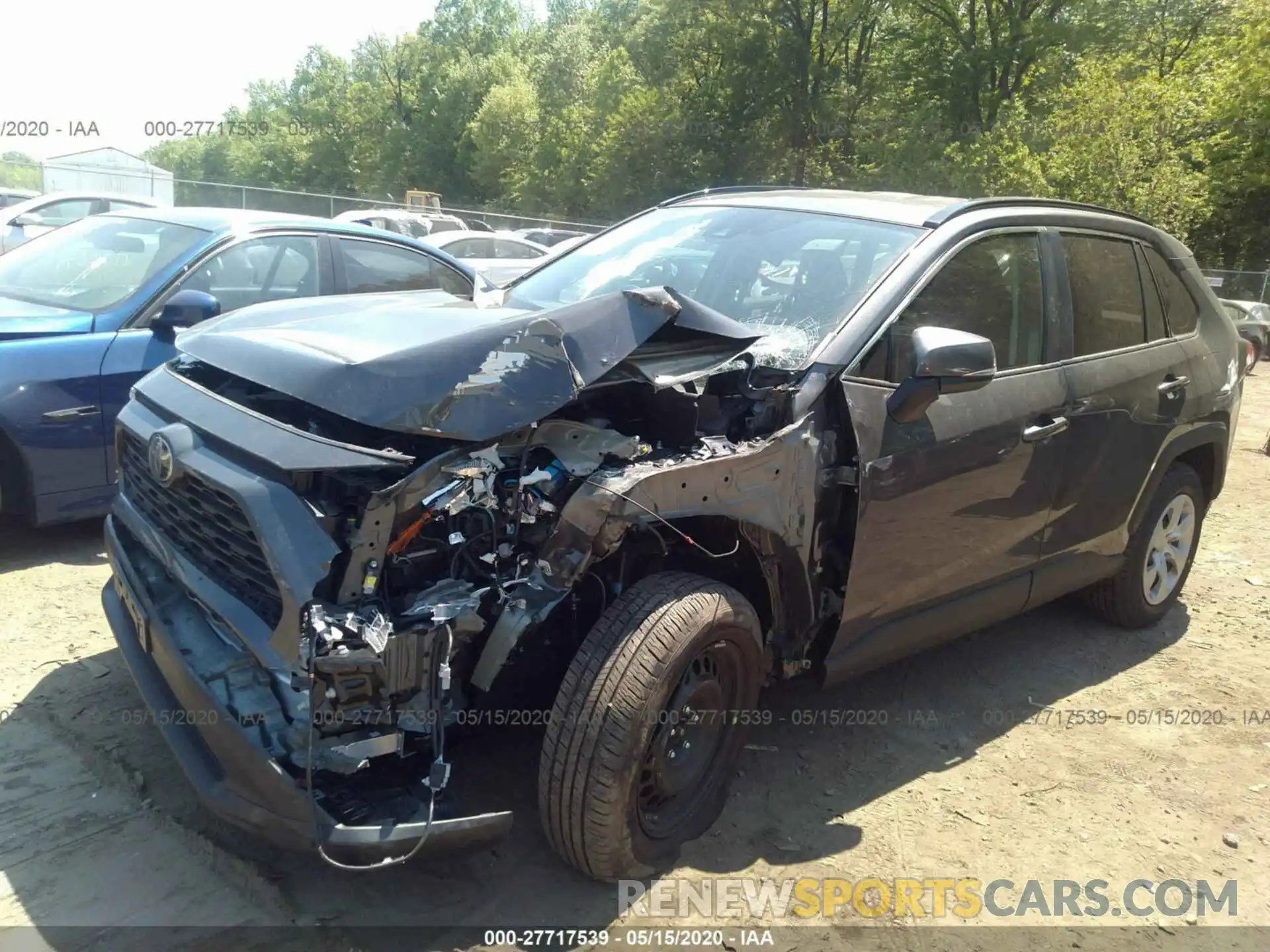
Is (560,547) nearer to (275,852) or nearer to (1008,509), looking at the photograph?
(275,852)

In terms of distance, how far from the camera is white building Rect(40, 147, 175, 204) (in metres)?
25.1

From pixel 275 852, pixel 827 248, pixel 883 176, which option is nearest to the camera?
pixel 275 852

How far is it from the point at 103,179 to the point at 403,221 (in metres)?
12.3

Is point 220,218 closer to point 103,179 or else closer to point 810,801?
point 810,801

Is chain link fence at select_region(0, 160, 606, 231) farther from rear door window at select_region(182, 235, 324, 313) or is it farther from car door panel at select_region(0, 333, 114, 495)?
car door panel at select_region(0, 333, 114, 495)

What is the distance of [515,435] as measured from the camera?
2621 millimetres

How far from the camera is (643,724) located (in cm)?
256

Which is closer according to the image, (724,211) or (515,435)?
(515,435)

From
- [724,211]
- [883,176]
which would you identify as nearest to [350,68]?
[883,176]

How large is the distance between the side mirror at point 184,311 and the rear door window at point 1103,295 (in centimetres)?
388

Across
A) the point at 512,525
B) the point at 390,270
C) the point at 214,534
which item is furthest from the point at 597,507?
the point at 390,270

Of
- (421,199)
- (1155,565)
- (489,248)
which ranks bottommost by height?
(1155,565)

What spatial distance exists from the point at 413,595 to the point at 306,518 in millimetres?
329

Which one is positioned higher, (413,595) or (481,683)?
(413,595)
